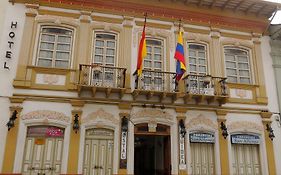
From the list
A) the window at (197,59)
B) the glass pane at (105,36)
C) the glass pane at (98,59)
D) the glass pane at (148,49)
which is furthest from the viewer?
the window at (197,59)

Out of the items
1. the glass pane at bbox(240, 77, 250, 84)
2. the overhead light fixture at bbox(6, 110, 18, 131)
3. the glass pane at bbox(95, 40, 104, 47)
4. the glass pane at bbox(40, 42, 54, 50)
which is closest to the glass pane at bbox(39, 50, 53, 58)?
the glass pane at bbox(40, 42, 54, 50)

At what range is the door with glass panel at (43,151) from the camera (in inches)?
351

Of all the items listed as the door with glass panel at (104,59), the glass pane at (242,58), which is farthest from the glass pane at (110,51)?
the glass pane at (242,58)

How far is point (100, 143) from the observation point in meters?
9.56

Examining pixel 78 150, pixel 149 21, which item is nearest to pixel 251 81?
pixel 149 21

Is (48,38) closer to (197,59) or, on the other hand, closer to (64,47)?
(64,47)

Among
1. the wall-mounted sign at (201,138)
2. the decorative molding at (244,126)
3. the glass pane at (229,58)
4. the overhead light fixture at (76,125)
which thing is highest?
the glass pane at (229,58)

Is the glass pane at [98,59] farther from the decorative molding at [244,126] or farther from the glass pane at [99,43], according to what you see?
the decorative molding at [244,126]

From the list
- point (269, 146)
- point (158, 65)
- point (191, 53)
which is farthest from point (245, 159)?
point (158, 65)

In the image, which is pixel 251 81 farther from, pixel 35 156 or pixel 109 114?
pixel 35 156

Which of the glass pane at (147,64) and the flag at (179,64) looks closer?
the flag at (179,64)

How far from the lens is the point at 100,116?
9664mm

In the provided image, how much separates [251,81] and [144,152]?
19.1 feet

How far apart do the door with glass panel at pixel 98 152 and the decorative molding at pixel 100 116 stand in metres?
0.39
